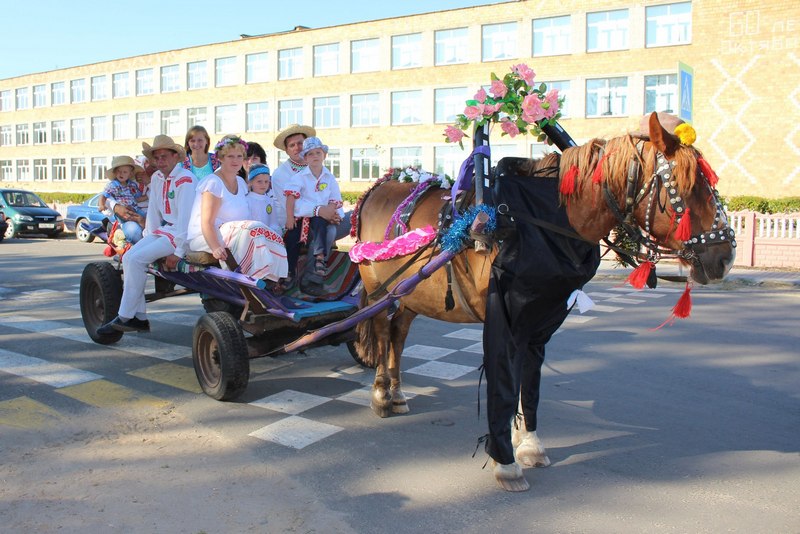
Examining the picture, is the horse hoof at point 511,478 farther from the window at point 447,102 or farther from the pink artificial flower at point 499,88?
the window at point 447,102

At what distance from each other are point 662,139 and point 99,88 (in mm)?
59926

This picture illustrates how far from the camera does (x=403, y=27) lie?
39.3m

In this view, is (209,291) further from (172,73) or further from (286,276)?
(172,73)

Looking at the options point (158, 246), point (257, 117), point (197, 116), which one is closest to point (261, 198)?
point (158, 246)

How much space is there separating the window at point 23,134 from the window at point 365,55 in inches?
1441

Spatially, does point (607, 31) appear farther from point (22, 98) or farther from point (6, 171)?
point (6, 171)

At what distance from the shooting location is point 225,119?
155 ft

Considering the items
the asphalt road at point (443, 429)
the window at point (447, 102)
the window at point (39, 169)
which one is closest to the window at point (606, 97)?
the window at point (447, 102)

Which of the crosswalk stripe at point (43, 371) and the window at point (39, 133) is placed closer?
the crosswalk stripe at point (43, 371)

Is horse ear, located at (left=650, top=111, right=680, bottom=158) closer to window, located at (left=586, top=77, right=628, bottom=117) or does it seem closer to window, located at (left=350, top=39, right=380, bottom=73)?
window, located at (left=586, top=77, right=628, bottom=117)

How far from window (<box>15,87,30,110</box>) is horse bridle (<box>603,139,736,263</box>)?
68.9 m

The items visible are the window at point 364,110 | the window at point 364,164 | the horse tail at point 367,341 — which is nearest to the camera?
the horse tail at point 367,341

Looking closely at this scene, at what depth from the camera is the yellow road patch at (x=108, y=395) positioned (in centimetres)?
545

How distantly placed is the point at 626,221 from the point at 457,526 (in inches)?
73.9
